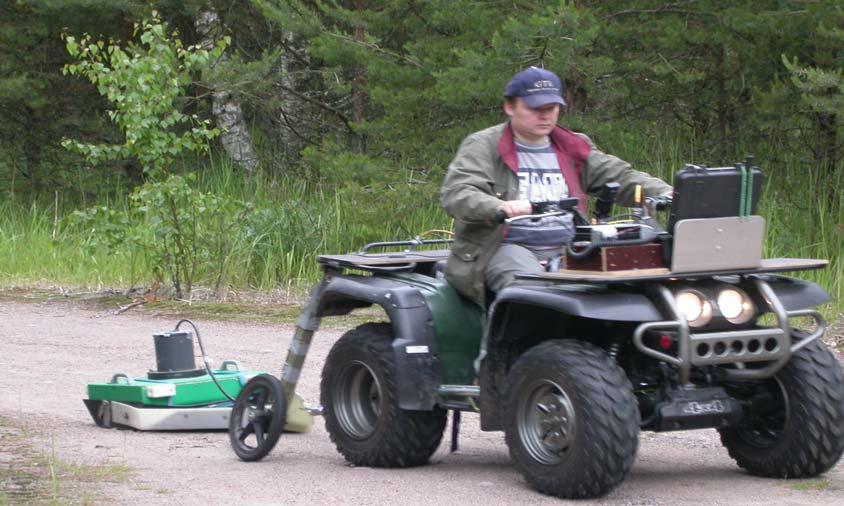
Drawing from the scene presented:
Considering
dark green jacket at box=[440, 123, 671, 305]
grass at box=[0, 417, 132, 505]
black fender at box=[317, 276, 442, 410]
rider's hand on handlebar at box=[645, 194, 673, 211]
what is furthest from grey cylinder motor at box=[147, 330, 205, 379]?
rider's hand on handlebar at box=[645, 194, 673, 211]

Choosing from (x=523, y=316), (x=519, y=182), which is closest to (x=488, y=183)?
(x=519, y=182)

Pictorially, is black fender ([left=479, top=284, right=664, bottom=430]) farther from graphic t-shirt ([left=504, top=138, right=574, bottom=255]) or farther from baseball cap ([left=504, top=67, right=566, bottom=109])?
baseball cap ([left=504, top=67, right=566, bottom=109])

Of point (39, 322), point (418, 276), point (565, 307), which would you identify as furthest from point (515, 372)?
point (39, 322)

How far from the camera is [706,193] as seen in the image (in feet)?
18.0

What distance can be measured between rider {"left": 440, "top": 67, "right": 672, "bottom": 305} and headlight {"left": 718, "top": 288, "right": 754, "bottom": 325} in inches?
29.6

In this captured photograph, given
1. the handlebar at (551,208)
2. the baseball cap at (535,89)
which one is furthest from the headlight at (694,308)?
the baseball cap at (535,89)

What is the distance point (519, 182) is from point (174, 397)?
2588 millimetres

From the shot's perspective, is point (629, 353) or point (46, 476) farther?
point (46, 476)

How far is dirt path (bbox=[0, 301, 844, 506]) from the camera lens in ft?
19.1

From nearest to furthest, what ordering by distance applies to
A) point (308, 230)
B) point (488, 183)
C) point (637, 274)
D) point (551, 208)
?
point (637, 274) → point (551, 208) → point (488, 183) → point (308, 230)

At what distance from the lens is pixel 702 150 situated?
54.4 ft

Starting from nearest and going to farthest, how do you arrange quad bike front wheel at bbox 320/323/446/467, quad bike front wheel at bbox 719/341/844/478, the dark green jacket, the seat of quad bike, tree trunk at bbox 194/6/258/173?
quad bike front wheel at bbox 719/341/844/478
the dark green jacket
quad bike front wheel at bbox 320/323/446/467
the seat of quad bike
tree trunk at bbox 194/6/258/173

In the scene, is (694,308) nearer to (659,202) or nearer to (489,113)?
(659,202)

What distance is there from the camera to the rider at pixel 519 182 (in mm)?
6152
